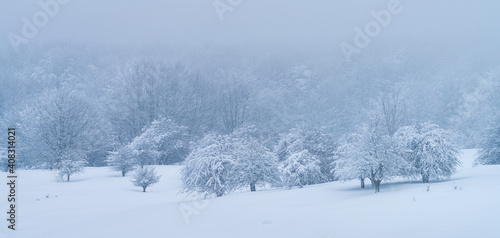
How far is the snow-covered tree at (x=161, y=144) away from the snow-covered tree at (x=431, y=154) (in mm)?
24519

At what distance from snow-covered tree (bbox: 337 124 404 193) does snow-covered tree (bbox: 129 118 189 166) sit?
74.4ft

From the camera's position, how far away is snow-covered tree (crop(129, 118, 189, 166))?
34.1 meters

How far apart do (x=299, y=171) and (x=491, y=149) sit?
14.8 meters

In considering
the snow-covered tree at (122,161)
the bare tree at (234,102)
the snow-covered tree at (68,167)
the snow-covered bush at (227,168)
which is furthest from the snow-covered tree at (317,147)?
the bare tree at (234,102)

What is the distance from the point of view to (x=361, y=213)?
8172mm

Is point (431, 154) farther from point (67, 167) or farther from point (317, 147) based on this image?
point (67, 167)

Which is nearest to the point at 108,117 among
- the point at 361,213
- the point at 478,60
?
the point at 361,213

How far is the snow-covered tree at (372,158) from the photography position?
A: 1487cm

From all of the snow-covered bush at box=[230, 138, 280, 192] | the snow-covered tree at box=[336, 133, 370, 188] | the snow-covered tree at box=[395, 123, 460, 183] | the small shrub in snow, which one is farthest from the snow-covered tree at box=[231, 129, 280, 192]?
the small shrub in snow

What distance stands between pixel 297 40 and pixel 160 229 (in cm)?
11514

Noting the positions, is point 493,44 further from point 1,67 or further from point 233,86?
point 1,67

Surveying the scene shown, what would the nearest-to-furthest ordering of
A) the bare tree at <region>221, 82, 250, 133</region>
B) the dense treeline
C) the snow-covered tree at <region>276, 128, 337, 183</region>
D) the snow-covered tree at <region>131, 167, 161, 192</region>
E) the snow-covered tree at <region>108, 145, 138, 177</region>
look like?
the snow-covered tree at <region>131, 167, 161, 192</region> < the snow-covered tree at <region>276, 128, 337, 183</region> < the snow-covered tree at <region>108, 145, 138, 177</region> < the dense treeline < the bare tree at <region>221, 82, 250, 133</region>

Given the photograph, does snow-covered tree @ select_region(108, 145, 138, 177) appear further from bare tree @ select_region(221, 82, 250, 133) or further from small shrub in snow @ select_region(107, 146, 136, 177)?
bare tree @ select_region(221, 82, 250, 133)

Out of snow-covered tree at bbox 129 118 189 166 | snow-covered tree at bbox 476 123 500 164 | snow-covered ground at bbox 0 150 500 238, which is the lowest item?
snow-covered ground at bbox 0 150 500 238
